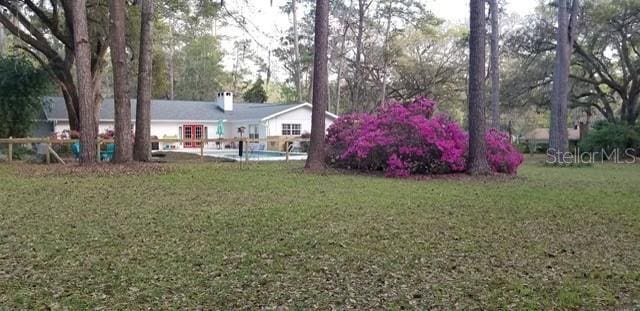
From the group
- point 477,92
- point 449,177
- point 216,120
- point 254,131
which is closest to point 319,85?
point 477,92

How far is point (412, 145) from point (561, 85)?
9520 mm

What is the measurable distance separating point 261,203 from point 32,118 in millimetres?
14677

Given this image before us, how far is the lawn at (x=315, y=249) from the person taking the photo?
143 inches

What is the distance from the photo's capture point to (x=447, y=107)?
39.5m

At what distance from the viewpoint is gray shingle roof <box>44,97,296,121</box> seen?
27881 mm

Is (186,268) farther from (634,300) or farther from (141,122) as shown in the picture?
(141,122)

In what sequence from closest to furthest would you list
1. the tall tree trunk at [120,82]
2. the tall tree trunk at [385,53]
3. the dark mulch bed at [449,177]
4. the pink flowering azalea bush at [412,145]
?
1. the dark mulch bed at [449,177]
2. the pink flowering azalea bush at [412,145]
3. the tall tree trunk at [120,82]
4. the tall tree trunk at [385,53]

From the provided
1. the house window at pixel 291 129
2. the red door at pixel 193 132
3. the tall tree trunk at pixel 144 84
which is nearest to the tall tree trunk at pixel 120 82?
the tall tree trunk at pixel 144 84

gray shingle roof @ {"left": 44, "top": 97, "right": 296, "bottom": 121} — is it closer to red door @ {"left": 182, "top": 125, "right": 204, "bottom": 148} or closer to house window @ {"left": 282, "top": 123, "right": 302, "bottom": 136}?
red door @ {"left": 182, "top": 125, "right": 204, "bottom": 148}

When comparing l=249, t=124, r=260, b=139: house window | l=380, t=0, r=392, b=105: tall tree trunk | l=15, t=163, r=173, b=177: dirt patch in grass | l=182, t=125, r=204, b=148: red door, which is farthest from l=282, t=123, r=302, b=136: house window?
l=15, t=163, r=173, b=177: dirt patch in grass

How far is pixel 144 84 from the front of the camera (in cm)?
1512

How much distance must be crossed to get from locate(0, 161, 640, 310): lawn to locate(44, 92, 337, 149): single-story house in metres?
19.4

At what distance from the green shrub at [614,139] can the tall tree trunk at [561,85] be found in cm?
529

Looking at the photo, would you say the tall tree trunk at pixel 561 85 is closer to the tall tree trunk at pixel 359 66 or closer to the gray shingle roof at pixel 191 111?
the gray shingle roof at pixel 191 111
